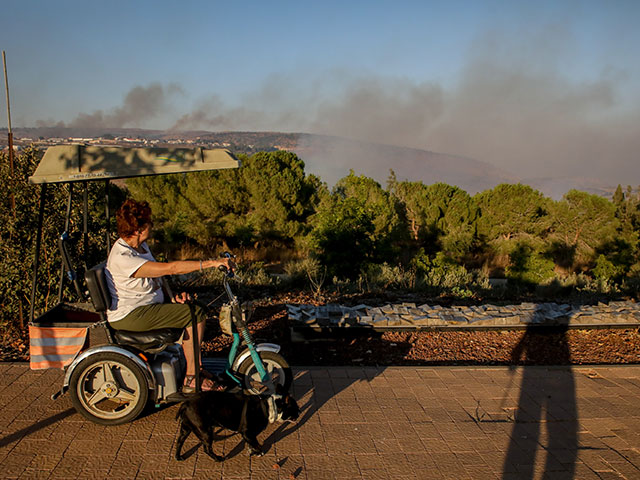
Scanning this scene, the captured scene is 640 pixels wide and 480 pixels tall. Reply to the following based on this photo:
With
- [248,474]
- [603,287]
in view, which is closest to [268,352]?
[248,474]

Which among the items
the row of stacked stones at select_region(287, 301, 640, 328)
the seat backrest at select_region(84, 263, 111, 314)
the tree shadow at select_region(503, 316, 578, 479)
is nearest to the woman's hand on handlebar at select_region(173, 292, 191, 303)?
the seat backrest at select_region(84, 263, 111, 314)

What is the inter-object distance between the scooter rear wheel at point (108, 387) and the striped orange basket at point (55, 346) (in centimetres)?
26

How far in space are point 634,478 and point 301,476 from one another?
236cm

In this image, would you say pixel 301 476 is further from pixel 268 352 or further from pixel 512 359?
pixel 512 359

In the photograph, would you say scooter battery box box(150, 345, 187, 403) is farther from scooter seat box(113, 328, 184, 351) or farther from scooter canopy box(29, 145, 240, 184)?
scooter canopy box(29, 145, 240, 184)

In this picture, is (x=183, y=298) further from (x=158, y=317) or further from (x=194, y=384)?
(x=194, y=384)

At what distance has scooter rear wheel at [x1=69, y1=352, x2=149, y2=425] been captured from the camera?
152 inches

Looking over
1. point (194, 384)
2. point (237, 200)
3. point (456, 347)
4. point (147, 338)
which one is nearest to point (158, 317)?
point (147, 338)

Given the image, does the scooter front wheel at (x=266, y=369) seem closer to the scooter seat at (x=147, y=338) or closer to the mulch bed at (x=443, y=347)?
the scooter seat at (x=147, y=338)

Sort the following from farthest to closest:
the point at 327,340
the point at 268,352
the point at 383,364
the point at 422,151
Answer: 1. the point at 422,151
2. the point at 327,340
3. the point at 383,364
4. the point at 268,352

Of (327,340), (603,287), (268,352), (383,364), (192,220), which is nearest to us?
(268,352)

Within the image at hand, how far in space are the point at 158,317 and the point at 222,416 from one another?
102 centimetres

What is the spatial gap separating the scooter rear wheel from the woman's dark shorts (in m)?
0.26

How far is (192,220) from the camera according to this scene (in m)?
22.9
